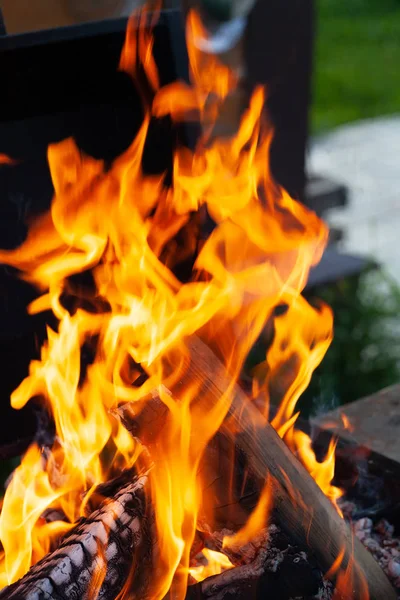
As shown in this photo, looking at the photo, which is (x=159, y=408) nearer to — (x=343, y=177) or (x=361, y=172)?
(x=343, y=177)

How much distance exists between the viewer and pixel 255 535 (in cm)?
153

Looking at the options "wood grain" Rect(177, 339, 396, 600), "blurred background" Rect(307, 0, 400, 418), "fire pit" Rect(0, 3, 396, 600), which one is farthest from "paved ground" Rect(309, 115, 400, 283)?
"wood grain" Rect(177, 339, 396, 600)

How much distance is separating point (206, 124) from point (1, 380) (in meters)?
1.93

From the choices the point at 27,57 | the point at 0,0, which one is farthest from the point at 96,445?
the point at 0,0

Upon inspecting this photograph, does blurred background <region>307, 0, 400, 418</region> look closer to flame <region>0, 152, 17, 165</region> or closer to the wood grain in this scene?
the wood grain

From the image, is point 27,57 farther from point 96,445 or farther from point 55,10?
point 55,10

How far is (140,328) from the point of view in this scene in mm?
1832

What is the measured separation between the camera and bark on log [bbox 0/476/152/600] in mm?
1358

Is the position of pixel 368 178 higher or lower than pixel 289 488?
lower

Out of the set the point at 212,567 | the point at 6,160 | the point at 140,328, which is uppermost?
the point at 6,160

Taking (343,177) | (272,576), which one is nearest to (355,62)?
(343,177)

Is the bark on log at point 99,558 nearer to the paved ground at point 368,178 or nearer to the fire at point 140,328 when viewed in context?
the fire at point 140,328

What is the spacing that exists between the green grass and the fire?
4.30 m

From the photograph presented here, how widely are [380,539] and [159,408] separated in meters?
0.71
